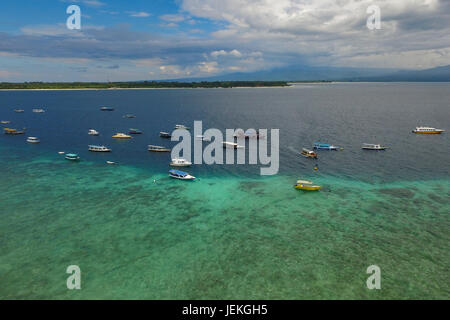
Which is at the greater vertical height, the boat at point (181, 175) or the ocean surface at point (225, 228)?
the boat at point (181, 175)

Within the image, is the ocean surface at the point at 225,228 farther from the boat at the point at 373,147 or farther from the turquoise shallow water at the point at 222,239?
the boat at the point at 373,147

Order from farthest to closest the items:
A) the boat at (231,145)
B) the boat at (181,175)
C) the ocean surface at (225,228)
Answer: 1. the boat at (231,145)
2. the boat at (181,175)
3. the ocean surface at (225,228)

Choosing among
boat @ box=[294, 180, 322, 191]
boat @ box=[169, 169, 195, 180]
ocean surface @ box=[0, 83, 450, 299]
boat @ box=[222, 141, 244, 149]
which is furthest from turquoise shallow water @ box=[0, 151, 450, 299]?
boat @ box=[222, 141, 244, 149]

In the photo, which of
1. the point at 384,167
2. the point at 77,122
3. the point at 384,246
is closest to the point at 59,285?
the point at 384,246

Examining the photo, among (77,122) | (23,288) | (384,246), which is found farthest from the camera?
(77,122)

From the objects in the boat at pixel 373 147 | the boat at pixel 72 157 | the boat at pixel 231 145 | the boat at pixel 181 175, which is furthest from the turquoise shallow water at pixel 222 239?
the boat at pixel 231 145

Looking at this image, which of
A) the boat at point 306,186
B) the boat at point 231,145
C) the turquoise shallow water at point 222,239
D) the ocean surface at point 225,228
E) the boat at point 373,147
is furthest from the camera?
the boat at point 231,145
